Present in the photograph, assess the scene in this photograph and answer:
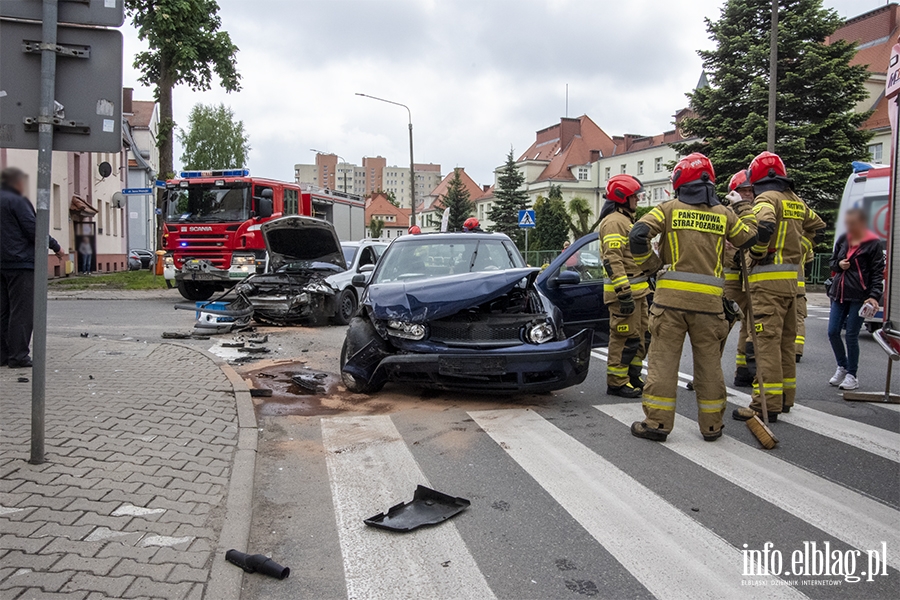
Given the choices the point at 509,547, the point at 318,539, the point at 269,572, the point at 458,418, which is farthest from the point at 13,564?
the point at 458,418

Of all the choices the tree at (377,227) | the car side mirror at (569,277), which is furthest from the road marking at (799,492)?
the tree at (377,227)

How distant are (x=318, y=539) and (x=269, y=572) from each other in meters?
0.46

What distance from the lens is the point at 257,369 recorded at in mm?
8438

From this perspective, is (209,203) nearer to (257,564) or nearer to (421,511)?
(421,511)

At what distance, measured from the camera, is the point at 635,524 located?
373 cm

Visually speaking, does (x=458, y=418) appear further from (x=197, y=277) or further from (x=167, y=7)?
(x=167, y=7)

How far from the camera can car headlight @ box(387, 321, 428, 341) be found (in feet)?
20.8

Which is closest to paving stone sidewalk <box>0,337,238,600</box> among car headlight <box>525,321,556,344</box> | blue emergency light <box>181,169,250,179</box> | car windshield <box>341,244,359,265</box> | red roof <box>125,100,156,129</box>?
car headlight <box>525,321,556,344</box>

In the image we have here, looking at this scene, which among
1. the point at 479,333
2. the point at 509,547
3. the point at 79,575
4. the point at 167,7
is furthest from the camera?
the point at 167,7

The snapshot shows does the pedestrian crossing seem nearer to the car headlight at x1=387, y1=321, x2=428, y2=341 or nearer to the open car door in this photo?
the car headlight at x1=387, y1=321, x2=428, y2=341

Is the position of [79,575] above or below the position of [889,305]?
below

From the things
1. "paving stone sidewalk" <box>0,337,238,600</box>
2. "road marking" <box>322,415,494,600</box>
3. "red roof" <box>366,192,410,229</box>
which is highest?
"red roof" <box>366,192,410,229</box>

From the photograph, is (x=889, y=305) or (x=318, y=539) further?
(x=889, y=305)

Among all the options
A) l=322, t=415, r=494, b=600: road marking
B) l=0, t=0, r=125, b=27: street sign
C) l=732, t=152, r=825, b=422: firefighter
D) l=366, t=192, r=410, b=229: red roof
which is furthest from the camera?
l=366, t=192, r=410, b=229: red roof
